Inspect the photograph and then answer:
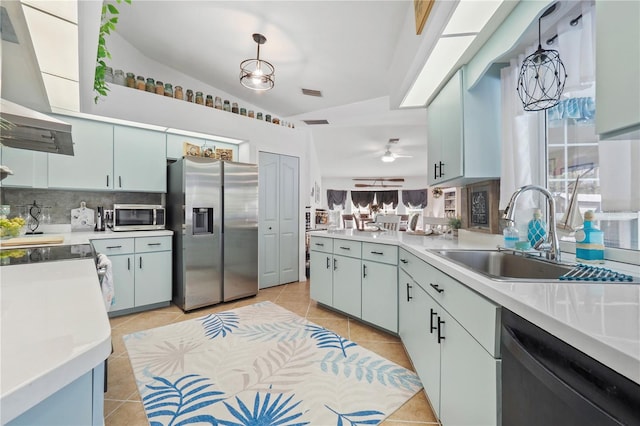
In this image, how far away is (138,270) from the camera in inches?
118

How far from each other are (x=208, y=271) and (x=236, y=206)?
0.84 metres

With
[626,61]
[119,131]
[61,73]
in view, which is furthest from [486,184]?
[119,131]

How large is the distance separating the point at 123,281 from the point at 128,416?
1725 millimetres

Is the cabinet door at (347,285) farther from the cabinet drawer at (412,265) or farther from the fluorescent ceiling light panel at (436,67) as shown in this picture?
the fluorescent ceiling light panel at (436,67)

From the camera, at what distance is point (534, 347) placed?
0.74 metres

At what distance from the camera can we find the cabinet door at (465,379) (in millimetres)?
962

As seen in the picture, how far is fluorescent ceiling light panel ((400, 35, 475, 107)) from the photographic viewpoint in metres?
1.69

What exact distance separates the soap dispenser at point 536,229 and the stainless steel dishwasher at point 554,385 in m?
0.99

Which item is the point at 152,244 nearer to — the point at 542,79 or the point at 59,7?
the point at 59,7

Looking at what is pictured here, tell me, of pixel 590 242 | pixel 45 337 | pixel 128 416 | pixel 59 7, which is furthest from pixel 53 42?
pixel 590 242

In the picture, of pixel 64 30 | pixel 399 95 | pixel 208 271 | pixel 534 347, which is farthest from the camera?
pixel 208 271

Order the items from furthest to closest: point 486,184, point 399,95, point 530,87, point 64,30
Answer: point 399,95 → point 486,184 → point 530,87 → point 64,30

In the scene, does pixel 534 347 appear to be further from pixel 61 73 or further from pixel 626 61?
pixel 61 73

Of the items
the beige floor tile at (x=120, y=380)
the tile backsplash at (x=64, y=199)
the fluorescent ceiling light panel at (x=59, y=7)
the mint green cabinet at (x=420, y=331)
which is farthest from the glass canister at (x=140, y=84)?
the mint green cabinet at (x=420, y=331)
